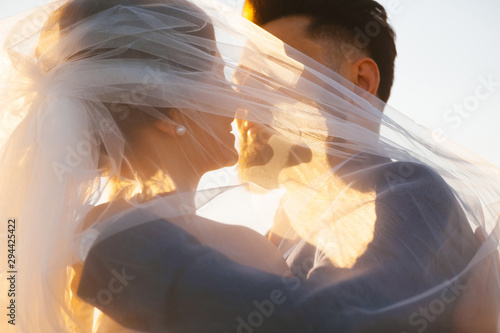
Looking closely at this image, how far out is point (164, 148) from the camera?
167cm

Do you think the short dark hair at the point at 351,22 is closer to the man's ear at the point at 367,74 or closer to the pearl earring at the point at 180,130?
the man's ear at the point at 367,74

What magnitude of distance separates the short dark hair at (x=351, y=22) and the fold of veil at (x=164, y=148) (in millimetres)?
1009

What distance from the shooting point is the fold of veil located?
4.84 ft

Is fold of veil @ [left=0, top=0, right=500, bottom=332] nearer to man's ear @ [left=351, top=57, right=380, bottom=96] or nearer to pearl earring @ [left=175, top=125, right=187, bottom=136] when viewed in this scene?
pearl earring @ [left=175, top=125, right=187, bottom=136]

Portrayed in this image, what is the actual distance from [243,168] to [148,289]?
0.59 metres

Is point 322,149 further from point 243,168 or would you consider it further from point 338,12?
point 338,12

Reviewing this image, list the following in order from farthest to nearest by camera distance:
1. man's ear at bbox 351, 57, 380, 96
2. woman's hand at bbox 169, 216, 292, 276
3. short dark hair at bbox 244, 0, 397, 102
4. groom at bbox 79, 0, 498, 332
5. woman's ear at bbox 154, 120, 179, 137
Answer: short dark hair at bbox 244, 0, 397, 102, man's ear at bbox 351, 57, 380, 96, woman's ear at bbox 154, 120, 179, 137, woman's hand at bbox 169, 216, 292, 276, groom at bbox 79, 0, 498, 332

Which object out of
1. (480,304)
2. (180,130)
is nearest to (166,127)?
(180,130)

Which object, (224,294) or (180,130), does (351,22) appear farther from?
(224,294)

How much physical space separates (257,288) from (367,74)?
65.4 inches

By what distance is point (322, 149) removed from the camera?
1.74 meters

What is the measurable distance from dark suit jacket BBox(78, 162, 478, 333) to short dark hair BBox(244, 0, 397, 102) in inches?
60.9

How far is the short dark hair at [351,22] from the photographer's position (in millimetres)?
2822

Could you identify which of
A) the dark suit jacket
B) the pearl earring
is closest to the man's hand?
the dark suit jacket
